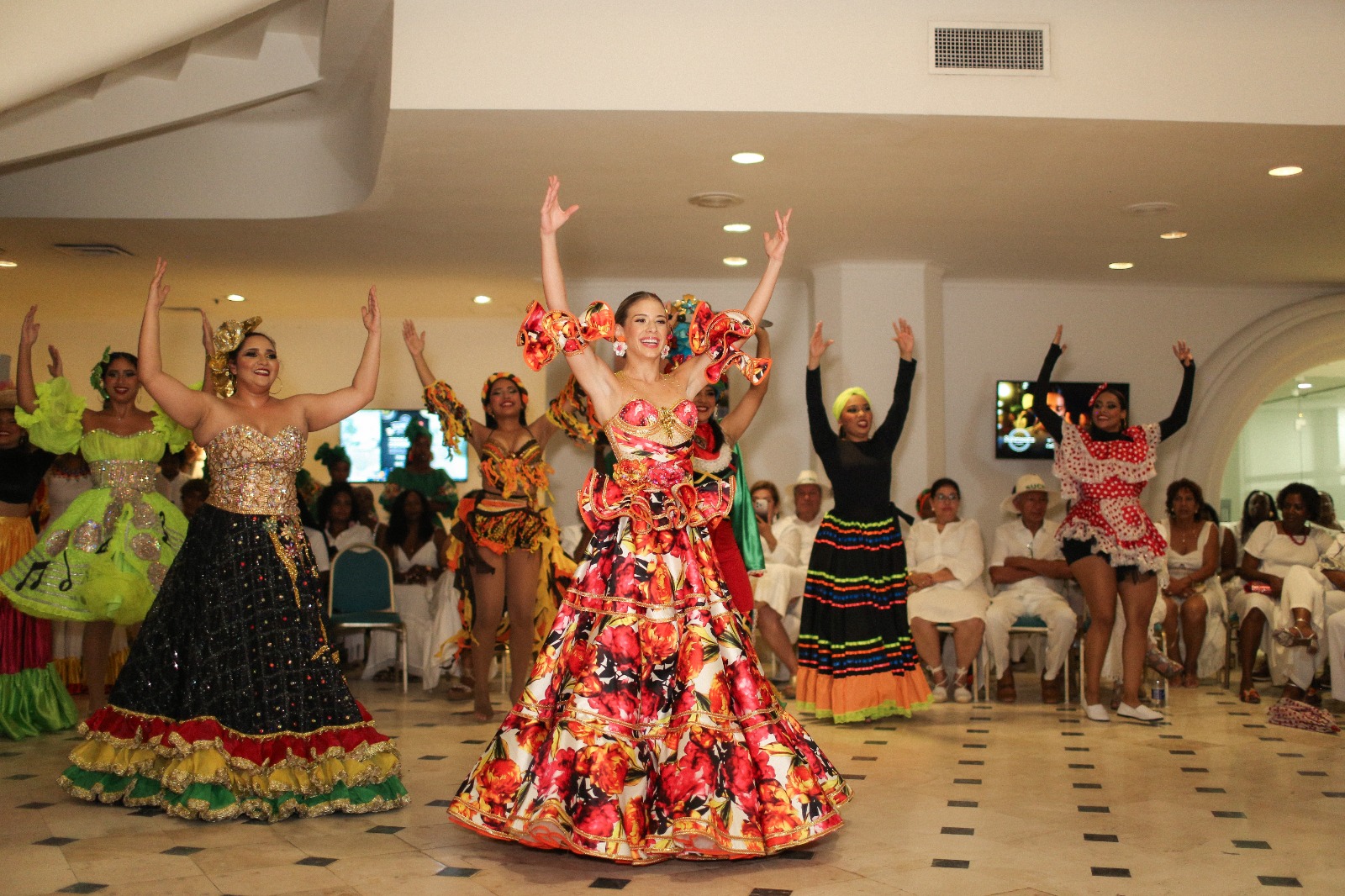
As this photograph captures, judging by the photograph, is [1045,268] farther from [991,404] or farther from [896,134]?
[896,134]

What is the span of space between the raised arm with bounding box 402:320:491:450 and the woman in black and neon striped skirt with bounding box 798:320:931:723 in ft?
5.62

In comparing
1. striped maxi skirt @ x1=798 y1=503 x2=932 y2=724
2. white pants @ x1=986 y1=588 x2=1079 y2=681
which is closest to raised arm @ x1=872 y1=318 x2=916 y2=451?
striped maxi skirt @ x1=798 y1=503 x2=932 y2=724

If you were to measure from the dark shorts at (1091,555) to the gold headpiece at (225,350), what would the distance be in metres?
4.25

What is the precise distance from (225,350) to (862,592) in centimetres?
331

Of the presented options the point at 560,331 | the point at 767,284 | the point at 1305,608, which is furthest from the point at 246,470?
the point at 1305,608

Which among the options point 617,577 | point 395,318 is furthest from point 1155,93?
point 395,318

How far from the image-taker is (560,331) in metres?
3.95

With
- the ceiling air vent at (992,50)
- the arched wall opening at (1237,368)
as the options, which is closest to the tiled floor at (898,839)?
the ceiling air vent at (992,50)

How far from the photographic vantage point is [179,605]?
4.52 m

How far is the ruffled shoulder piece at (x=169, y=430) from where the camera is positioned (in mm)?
5699

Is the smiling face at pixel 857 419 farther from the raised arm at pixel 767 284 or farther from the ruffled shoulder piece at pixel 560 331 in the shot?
the ruffled shoulder piece at pixel 560 331

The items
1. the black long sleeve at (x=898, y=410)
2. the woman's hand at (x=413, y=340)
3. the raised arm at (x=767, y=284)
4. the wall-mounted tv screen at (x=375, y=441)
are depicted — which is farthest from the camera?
the wall-mounted tv screen at (x=375, y=441)

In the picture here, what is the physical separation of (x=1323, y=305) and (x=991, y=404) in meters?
2.90

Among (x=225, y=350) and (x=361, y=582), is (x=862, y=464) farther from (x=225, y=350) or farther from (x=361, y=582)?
(x=361, y=582)
